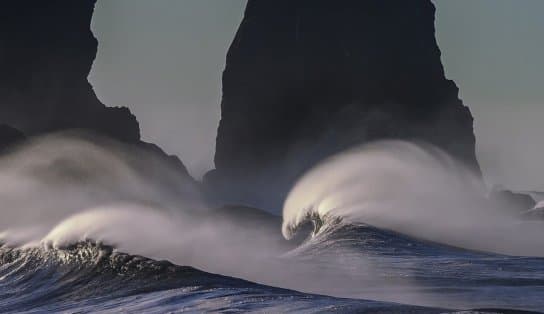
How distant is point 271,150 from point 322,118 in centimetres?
561

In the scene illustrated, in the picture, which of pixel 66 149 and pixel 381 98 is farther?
pixel 381 98

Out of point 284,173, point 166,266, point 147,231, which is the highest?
point 284,173

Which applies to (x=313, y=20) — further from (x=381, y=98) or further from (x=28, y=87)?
(x=28, y=87)

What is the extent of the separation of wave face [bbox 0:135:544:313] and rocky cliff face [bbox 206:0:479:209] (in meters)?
53.8

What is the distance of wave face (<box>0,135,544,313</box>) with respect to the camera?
63.8 ft

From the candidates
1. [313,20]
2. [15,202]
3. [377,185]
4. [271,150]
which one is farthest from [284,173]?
[377,185]

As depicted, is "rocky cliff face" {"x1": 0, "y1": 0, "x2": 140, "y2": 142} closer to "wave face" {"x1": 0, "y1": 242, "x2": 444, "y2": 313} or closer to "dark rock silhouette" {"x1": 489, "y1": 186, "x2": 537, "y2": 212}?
"dark rock silhouette" {"x1": 489, "y1": 186, "x2": 537, "y2": 212}

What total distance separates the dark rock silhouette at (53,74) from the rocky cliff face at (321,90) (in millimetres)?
13457

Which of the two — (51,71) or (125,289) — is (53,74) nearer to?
(51,71)

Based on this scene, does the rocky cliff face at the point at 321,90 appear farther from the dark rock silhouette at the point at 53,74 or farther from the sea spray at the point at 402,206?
the sea spray at the point at 402,206

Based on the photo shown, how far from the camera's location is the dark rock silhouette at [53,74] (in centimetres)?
9494

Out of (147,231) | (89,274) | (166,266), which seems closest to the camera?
(166,266)

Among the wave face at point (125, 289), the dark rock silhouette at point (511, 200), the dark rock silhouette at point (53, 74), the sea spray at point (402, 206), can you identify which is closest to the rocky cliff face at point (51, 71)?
the dark rock silhouette at point (53, 74)

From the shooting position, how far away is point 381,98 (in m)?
111
